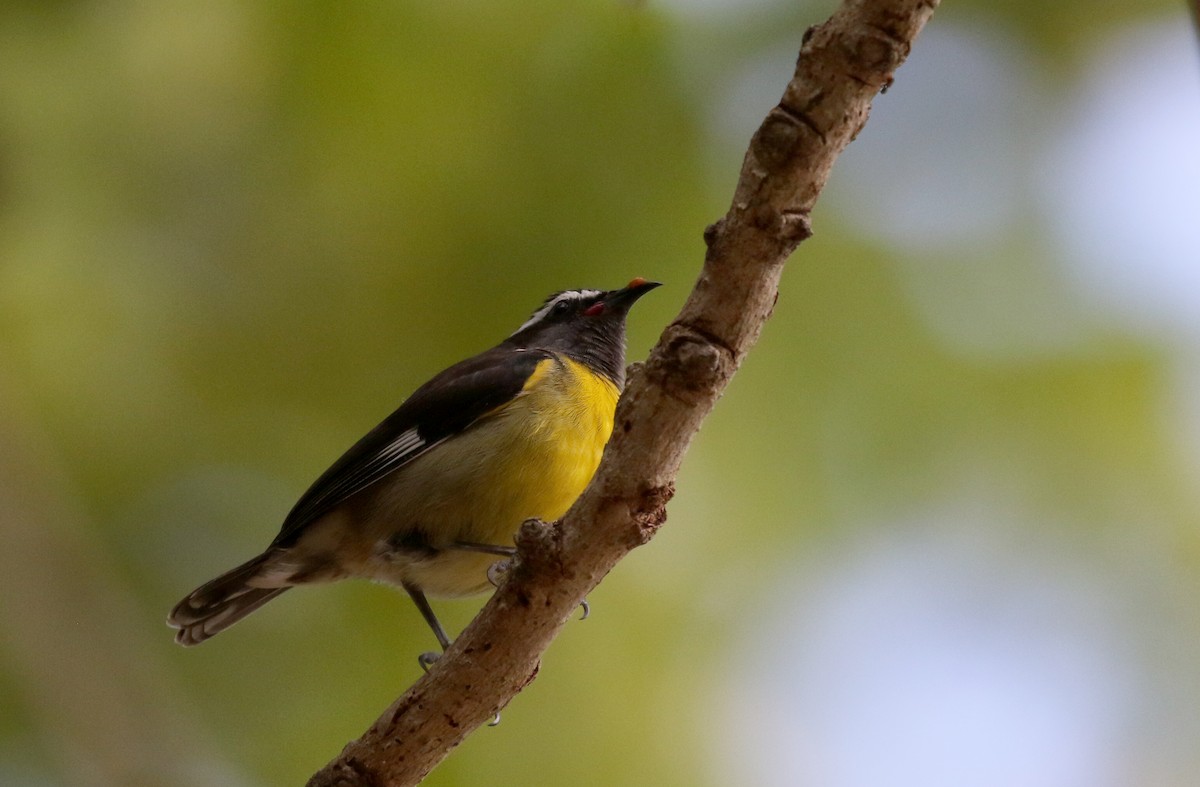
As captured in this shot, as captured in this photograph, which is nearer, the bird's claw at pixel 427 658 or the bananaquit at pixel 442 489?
the bird's claw at pixel 427 658

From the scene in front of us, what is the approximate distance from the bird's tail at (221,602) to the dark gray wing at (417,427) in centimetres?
15

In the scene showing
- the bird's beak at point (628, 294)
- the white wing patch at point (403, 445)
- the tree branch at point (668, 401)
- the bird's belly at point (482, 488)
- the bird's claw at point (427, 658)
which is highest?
the bird's beak at point (628, 294)

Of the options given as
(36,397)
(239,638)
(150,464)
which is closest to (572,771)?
(239,638)

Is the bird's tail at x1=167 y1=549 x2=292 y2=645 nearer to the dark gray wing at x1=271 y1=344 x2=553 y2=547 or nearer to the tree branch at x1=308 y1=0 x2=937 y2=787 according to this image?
the dark gray wing at x1=271 y1=344 x2=553 y2=547

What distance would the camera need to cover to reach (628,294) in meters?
4.83

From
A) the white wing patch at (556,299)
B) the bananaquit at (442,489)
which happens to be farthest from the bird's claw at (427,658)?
the white wing patch at (556,299)

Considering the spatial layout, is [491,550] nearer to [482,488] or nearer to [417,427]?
[482,488]

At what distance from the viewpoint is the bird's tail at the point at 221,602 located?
4.51 metres

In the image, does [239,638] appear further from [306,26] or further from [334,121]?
[306,26]

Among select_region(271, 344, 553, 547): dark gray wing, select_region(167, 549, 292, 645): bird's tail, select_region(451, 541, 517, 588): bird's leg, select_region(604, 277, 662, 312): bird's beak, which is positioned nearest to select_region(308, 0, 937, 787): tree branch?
select_region(451, 541, 517, 588): bird's leg

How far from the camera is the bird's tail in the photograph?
451 cm

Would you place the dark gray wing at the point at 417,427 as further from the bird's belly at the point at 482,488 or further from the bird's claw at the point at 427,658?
the bird's claw at the point at 427,658

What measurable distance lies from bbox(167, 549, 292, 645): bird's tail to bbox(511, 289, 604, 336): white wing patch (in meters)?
1.35

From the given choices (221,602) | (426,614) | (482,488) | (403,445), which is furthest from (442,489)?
(221,602)
